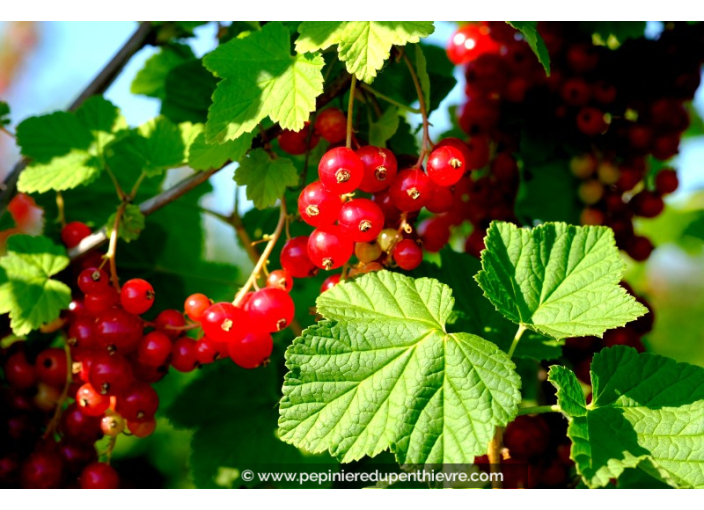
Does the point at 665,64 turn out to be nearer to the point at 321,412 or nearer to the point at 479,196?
the point at 479,196

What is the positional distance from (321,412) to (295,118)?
1.14 ft

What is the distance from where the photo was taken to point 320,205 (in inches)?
34.7


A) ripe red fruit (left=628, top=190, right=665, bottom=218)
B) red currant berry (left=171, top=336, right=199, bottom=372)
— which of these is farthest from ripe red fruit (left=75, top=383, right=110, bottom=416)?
ripe red fruit (left=628, top=190, right=665, bottom=218)

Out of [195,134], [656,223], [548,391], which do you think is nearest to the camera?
[195,134]

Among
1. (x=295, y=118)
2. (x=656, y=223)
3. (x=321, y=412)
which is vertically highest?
(x=295, y=118)

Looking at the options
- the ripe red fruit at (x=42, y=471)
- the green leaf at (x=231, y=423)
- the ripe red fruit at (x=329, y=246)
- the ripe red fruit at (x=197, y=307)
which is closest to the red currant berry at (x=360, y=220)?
the ripe red fruit at (x=329, y=246)

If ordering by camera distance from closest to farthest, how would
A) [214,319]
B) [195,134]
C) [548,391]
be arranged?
[214,319] → [195,134] → [548,391]

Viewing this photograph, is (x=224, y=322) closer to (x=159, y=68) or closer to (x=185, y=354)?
(x=185, y=354)

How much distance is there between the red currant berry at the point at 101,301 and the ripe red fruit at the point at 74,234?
185 millimetres

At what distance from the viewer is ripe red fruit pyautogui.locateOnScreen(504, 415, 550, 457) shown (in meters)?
1.06

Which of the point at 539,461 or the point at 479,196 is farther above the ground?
the point at 479,196

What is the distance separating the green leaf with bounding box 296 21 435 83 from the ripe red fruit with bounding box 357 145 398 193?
9cm
